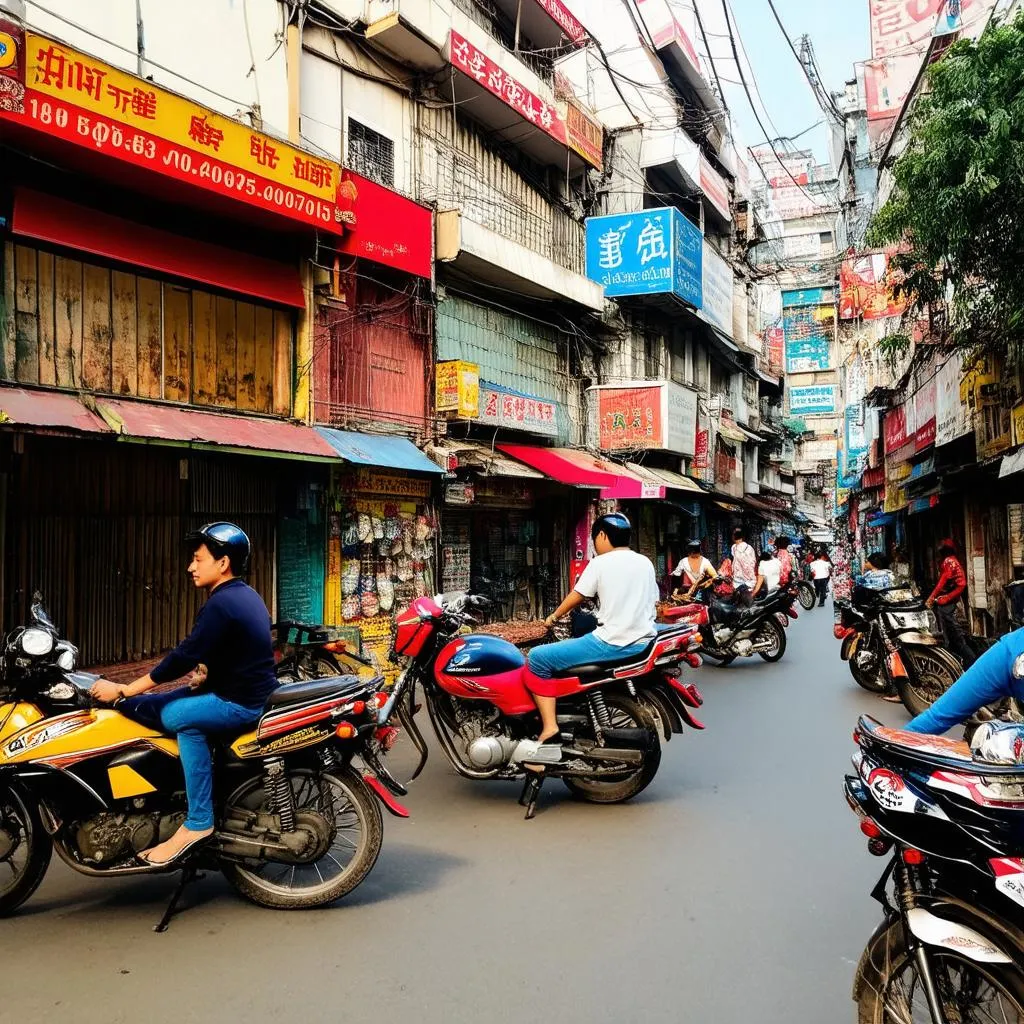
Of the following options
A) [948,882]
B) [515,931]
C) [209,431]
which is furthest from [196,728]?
[209,431]

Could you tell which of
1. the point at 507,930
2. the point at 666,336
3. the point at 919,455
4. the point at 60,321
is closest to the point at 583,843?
the point at 507,930

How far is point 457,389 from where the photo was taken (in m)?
12.6

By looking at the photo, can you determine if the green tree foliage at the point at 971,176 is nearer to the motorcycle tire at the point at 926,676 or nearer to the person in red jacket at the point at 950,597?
the person in red jacket at the point at 950,597

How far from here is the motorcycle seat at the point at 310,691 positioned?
3.93 meters

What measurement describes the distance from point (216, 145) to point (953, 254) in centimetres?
775

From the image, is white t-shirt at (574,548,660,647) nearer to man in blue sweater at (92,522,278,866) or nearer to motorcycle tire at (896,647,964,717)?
man in blue sweater at (92,522,278,866)

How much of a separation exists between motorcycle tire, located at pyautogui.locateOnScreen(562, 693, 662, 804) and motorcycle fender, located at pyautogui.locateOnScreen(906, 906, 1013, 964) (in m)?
3.21

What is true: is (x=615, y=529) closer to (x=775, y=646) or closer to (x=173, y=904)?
(x=173, y=904)

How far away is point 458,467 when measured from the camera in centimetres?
1249

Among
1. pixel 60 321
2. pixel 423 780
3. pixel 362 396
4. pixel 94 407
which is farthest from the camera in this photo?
pixel 362 396

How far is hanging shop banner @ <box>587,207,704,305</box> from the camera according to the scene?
18141 mm

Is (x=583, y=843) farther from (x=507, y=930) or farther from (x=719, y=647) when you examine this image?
(x=719, y=647)

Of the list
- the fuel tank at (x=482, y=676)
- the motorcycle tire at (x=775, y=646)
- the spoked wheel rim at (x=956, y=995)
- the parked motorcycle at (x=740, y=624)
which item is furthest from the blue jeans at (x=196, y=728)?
the motorcycle tire at (x=775, y=646)

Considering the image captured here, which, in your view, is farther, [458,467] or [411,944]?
[458,467]
